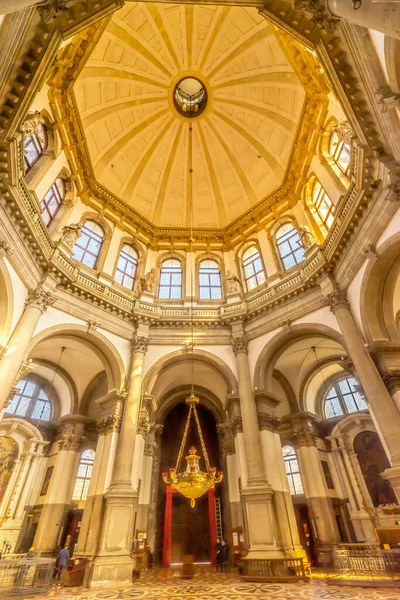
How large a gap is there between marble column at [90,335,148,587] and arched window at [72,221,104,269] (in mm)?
6649

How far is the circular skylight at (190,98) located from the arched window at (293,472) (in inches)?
764

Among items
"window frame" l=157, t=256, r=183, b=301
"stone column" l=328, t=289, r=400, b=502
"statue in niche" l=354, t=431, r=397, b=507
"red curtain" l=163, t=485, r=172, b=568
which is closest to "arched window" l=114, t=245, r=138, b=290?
"window frame" l=157, t=256, r=183, b=301

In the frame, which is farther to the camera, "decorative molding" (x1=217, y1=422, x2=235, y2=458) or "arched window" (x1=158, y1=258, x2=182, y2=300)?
"arched window" (x1=158, y1=258, x2=182, y2=300)

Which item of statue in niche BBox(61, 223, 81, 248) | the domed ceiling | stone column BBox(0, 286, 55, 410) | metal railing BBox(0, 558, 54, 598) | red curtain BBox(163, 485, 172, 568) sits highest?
the domed ceiling

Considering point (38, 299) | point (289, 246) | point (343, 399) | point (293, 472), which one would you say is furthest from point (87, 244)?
point (343, 399)

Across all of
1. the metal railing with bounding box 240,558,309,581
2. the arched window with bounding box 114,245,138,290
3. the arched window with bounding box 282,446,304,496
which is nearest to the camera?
the metal railing with bounding box 240,558,309,581

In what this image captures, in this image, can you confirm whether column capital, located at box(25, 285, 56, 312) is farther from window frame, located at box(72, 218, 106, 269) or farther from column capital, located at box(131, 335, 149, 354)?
column capital, located at box(131, 335, 149, 354)

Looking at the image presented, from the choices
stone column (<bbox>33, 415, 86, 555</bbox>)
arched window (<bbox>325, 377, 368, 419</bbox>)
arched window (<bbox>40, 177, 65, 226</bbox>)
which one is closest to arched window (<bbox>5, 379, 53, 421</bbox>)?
stone column (<bbox>33, 415, 86, 555</bbox>)

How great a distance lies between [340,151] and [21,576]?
58.4 ft

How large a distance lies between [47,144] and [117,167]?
5.05 m

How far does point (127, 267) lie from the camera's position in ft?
55.1

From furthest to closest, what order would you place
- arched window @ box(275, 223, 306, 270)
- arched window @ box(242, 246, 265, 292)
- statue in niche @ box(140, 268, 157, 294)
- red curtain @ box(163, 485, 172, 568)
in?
1. arched window @ box(242, 246, 265, 292)
2. statue in niche @ box(140, 268, 157, 294)
3. arched window @ box(275, 223, 306, 270)
4. red curtain @ box(163, 485, 172, 568)

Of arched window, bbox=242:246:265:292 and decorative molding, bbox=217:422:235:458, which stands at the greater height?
arched window, bbox=242:246:265:292

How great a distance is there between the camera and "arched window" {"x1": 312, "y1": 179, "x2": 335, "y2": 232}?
45.8 feet
